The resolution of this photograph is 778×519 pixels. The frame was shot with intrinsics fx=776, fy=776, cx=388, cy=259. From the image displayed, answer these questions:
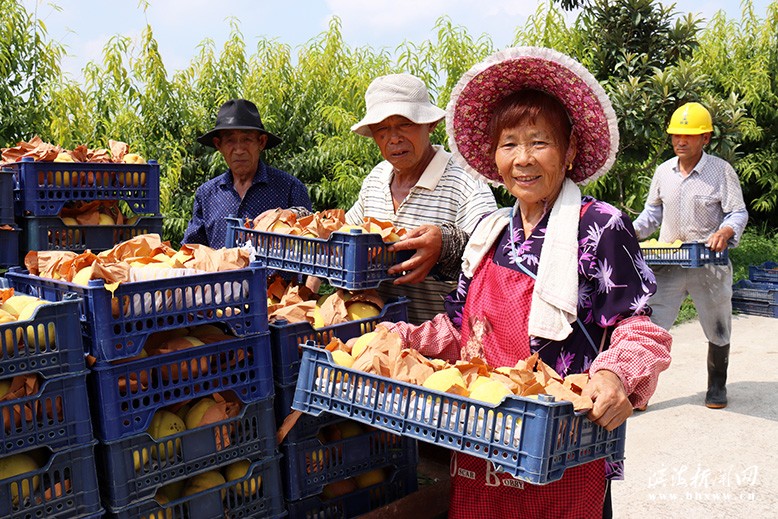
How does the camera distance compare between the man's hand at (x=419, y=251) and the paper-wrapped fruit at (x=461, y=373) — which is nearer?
the paper-wrapped fruit at (x=461, y=373)

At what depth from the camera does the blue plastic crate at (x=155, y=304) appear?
1919mm

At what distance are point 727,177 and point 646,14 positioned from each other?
4.45 meters

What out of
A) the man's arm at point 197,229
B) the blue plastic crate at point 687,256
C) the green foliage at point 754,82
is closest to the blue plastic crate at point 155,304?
the man's arm at point 197,229

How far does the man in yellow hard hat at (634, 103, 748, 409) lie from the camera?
6090 millimetres

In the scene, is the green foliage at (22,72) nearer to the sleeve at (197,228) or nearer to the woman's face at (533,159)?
the sleeve at (197,228)

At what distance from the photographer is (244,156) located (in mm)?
4707

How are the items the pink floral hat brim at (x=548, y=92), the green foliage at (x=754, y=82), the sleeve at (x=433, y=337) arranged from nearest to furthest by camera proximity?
the pink floral hat brim at (x=548, y=92) → the sleeve at (x=433, y=337) → the green foliage at (x=754, y=82)

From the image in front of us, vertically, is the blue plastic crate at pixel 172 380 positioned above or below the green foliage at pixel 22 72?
below

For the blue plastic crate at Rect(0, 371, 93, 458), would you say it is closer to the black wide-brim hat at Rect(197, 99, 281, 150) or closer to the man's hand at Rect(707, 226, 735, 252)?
the black wide-brim hat at Rect(197, 99, 281, 150)

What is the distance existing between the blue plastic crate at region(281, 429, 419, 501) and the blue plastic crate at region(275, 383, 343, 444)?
0.8 inches

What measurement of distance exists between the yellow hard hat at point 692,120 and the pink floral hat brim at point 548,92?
13.8 feet

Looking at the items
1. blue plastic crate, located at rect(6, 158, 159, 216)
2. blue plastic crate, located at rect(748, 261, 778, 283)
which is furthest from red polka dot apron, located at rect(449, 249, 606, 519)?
blue plastic crate, located at rect(748, 261, 778, 283)

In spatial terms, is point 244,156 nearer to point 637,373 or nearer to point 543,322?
point 543,322

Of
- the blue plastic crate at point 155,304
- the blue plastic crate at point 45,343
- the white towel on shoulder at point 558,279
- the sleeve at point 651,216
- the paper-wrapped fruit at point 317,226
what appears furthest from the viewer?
the sleeve at point 651,216
